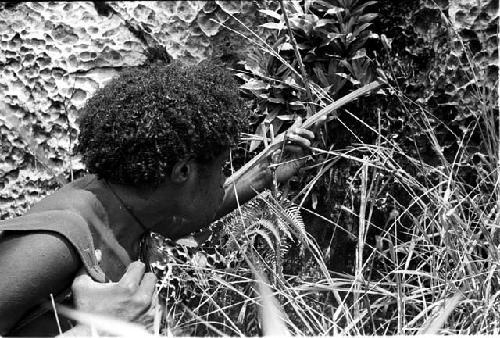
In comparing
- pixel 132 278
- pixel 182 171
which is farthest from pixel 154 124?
pixel 132 278

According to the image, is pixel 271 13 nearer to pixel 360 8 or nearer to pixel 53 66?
pixel 360 8

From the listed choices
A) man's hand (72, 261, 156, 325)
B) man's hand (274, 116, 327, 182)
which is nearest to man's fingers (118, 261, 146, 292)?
man's hand (72, 261, 156, 325)

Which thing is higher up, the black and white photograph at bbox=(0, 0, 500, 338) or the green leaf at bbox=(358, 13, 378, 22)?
the green leaf at bbox=(358, 13, 378, 22)

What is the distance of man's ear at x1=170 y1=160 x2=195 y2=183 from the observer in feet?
8.05

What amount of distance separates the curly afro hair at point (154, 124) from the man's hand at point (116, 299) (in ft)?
1.16

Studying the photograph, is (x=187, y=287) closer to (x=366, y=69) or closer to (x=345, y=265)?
(x=345, y=265)

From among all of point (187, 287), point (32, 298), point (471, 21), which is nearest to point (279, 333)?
point (32, 298)

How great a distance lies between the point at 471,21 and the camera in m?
3.61

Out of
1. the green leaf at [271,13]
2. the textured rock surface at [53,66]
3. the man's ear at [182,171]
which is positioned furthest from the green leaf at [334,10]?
the man's ear at [182,171]

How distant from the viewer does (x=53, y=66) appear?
3.82 metres

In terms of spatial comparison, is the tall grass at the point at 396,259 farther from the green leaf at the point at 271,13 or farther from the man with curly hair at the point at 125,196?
the green leaf at the point at 271,13

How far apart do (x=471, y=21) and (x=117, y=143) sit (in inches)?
73.4

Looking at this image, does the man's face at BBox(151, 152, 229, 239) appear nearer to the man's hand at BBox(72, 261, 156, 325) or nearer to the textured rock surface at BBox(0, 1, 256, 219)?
the man's hand at BBox(72, 261, 156, 325)

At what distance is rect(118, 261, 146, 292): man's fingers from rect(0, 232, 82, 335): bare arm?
0.46 feet
